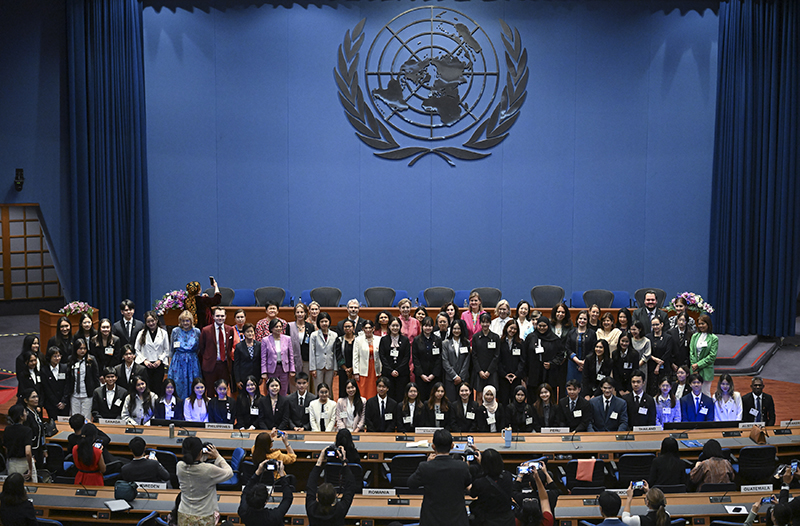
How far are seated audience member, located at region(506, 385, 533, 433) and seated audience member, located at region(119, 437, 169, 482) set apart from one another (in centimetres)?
351

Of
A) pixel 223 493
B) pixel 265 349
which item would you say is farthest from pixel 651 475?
pixel 265 349

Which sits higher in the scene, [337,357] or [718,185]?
[718,185]

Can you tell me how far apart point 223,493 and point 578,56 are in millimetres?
10501

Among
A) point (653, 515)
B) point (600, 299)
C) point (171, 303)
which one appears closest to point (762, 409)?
point (653, 515)

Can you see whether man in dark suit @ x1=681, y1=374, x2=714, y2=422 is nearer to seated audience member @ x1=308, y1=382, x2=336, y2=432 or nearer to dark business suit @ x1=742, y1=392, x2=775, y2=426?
dark business suit @ x1=742, y1=392, x2=775, y2=426

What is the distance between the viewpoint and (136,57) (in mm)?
12984

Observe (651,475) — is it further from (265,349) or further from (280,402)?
(265,349)

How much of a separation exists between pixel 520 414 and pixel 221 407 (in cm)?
322

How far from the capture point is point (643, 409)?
767 centimetres

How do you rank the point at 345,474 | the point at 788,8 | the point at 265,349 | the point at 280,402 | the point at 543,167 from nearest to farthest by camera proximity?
the point at 345,474 → the point at 280,402 → the point at 265,349 → the point at 788,8 → the point at 543,167

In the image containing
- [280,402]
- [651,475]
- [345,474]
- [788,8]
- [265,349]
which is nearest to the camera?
[345,474]

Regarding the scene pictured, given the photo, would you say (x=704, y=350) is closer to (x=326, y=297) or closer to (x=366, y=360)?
(x=366, y=360)

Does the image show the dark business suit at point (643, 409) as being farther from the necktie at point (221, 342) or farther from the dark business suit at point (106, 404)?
the dark business suit at point (106, 404)

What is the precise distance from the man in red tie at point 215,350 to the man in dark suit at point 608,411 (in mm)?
4248
